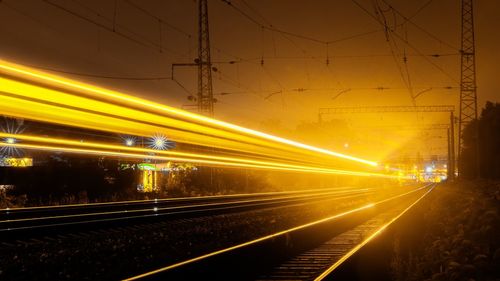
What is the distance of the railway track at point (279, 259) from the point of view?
8.14 meters

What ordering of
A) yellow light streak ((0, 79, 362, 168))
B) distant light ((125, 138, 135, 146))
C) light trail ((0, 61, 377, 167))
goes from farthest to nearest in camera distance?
distant light ((125, 138, 135, 146)) → yellow light streak ((0, 79, 362, 168)) → light trail ((0, 61, 377, 167))

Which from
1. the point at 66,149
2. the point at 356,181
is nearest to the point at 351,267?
the point at 66,149

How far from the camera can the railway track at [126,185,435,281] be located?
8.14 metres

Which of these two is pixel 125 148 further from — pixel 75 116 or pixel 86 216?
pixel 75 116

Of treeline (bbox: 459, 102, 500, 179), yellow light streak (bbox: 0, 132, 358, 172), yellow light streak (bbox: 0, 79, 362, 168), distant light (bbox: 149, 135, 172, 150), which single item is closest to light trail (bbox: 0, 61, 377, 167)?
yellow light streak (bbox: 0, 79, 362, 168)

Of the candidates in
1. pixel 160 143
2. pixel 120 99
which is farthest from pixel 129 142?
pixel 120 99

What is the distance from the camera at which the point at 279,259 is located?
11.0 metres

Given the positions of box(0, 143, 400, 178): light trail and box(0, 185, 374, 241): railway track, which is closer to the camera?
box(0, 185, 374, 241): railway track

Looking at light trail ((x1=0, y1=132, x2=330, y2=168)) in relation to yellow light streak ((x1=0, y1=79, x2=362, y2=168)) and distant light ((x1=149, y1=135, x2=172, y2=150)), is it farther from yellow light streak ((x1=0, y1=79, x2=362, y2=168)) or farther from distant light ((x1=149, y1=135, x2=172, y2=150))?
yellow light streak ((x1=0, y1=79, x2=362, y2=168))

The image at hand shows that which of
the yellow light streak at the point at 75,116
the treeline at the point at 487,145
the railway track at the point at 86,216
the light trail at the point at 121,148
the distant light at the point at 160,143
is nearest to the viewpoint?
the yellow light streak at the point at 75,116

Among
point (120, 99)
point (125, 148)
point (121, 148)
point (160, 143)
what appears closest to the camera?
point (120, 99)

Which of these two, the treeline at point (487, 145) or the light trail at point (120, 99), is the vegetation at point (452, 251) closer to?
the light trail at point (120, 99)

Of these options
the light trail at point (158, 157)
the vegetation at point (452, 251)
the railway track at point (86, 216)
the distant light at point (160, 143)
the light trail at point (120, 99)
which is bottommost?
the vegetation at point (452, 251)

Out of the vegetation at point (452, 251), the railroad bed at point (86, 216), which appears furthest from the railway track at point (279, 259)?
the railroad bed at point (86, 216)
